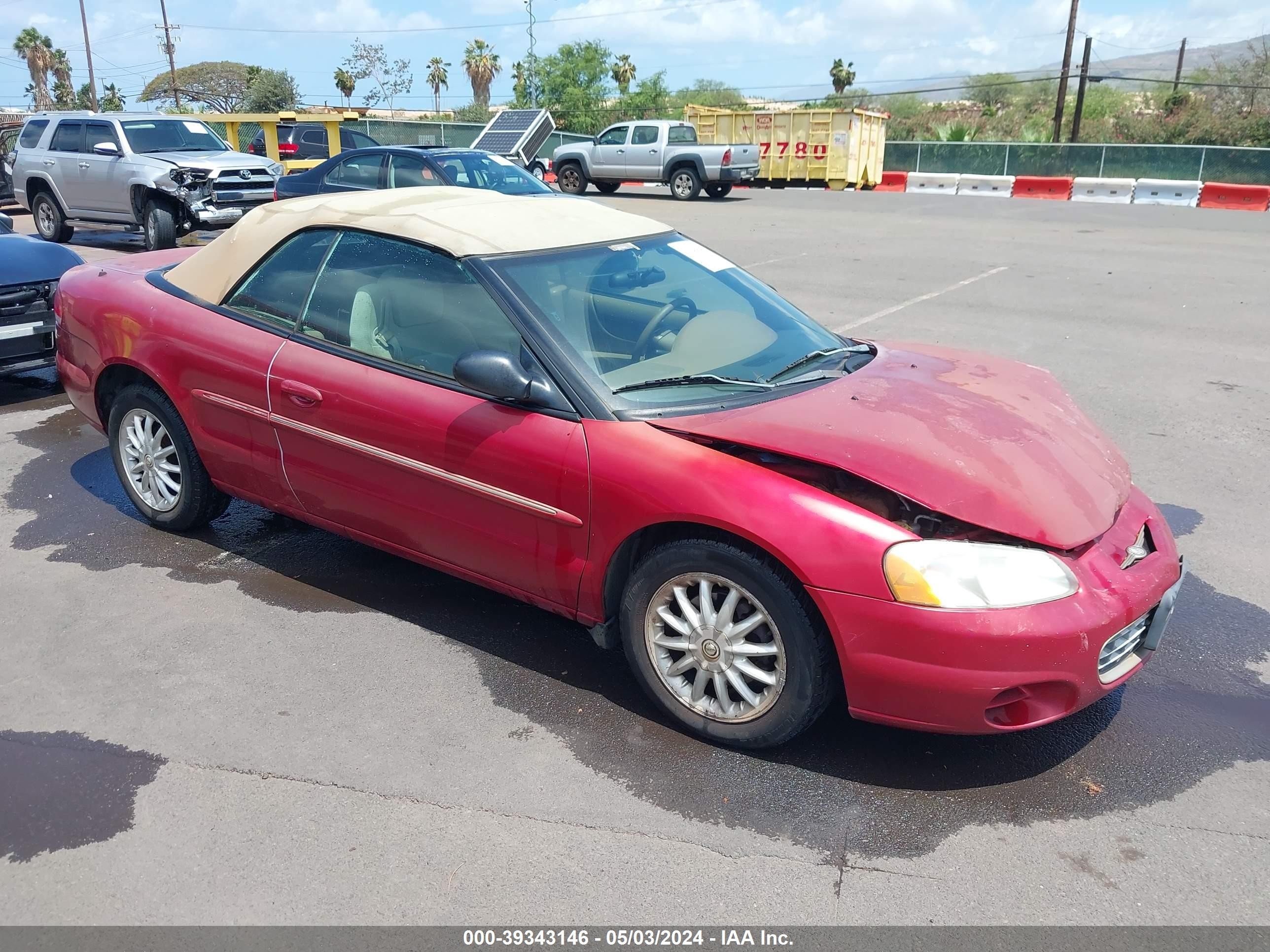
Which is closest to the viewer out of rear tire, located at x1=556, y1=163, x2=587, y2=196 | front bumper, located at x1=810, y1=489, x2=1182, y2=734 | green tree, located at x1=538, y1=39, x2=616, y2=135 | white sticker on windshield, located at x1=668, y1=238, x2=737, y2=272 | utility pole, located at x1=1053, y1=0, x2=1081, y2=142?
front bumper, located at x1=810, y1=489, x2=1182, y2=734

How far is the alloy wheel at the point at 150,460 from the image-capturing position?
474cm

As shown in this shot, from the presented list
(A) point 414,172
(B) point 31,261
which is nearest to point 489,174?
(A) point 414,172

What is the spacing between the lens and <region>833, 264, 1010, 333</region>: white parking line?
9.66 m

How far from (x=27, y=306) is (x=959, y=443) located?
6.64 metres

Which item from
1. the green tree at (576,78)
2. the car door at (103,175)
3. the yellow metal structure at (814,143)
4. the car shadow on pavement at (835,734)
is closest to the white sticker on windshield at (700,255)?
the car shadow on pavement at (835,734)

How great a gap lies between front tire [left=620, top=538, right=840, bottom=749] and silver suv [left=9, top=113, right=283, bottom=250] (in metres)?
12.0

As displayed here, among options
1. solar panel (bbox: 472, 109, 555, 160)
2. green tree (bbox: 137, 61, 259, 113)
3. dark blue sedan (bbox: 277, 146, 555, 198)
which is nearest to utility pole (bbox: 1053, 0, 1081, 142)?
solar panel (bbox: 472, 109, 555, 160)

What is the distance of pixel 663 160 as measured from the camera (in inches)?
969

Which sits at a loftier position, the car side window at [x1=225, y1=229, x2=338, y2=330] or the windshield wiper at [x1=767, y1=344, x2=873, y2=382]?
the car side window at [x1=225, y1=229, x2=338, y2=330]

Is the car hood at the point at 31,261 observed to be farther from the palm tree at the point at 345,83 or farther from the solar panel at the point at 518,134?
the palm tree at the point at 345,83

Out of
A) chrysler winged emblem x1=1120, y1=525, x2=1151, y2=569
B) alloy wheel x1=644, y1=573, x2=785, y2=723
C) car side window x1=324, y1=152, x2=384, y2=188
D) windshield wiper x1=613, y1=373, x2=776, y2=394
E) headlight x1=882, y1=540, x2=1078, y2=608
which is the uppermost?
car side window x1=324, y1=152, x2=384, y2=188

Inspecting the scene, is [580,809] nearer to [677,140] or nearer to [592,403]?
[592,403]

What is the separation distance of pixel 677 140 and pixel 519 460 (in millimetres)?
22798

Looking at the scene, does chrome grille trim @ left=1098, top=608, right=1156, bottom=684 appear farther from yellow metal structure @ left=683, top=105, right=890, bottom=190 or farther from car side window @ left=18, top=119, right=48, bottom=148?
yellow metal structure @ left=683, top=105, right=890, bottom=190
